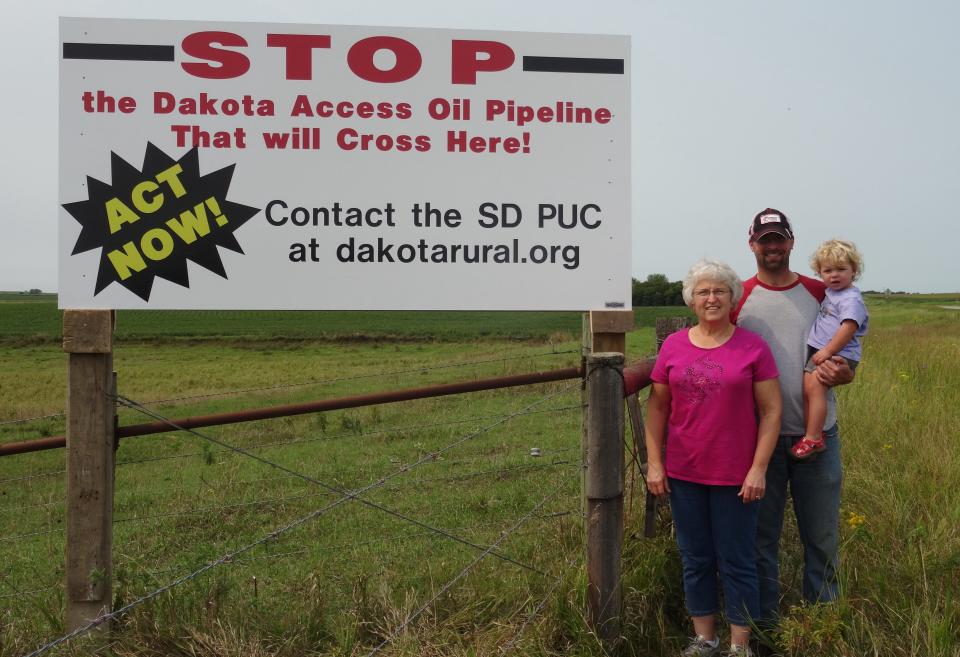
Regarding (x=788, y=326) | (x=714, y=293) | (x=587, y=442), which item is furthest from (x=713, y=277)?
(x=587, y=442)

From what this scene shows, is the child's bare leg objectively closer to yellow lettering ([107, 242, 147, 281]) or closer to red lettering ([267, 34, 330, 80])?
red lettering ([267, 34, 330, 80])

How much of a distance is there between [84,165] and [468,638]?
262 centimetres

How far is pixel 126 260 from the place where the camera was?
11.2ft

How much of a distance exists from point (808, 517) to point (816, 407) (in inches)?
20.3

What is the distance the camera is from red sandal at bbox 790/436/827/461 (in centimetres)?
299

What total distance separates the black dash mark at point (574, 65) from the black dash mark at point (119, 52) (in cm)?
165

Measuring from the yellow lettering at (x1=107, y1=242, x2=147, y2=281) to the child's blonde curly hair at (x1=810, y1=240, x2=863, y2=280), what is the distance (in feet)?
9.61

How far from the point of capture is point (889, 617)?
301 centimetres

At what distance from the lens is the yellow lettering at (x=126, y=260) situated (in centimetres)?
340

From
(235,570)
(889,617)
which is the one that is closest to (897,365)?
(889,617)

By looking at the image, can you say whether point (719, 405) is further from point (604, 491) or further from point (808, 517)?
point (808, 517)

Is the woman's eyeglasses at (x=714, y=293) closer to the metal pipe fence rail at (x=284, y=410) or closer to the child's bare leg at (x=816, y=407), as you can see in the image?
the child's bare leg at (x=816, y=407)

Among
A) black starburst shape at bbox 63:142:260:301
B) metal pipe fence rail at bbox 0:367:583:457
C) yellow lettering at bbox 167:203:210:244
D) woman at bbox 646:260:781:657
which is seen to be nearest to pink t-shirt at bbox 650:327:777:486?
woman at bbox 646:260:781:657

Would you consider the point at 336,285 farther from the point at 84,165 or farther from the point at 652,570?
the point at 652,570
